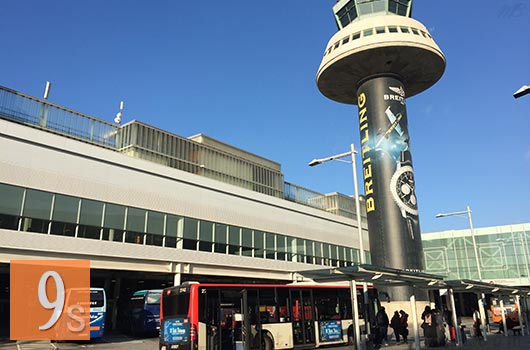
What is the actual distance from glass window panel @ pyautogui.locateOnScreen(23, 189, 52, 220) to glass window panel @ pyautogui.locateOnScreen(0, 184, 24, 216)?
37 cm

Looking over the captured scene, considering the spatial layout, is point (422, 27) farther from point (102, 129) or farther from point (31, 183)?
point (31, 183)

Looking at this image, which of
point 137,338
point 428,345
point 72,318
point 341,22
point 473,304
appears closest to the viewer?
point 428,345

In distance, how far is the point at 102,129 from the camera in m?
28.8

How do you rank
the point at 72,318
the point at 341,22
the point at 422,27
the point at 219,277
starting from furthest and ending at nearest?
1. the point at 341,22
2. the point at 422,27
3. the point at 219,277
4. the point at 72,318

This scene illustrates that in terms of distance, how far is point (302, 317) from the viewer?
20.1 metres

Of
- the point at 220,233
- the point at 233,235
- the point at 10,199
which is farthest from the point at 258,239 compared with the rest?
the point at 10,199

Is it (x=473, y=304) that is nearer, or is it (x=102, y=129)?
(x=102, y=129)

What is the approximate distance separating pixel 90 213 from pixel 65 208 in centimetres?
142

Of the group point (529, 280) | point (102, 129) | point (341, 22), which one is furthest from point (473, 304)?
point (102, 129)

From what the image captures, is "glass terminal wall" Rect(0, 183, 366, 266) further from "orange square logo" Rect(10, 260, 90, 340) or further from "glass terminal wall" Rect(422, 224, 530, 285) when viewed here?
"glass terminal wall" Rect(422, 224, 530, 285)

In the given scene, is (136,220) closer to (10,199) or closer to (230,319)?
(10,199)

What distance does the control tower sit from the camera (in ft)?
108

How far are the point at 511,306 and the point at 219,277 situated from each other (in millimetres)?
25909

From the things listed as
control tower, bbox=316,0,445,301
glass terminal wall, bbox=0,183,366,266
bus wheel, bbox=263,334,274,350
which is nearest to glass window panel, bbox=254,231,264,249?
glass terminal wall, bbox=0,183,366,266
